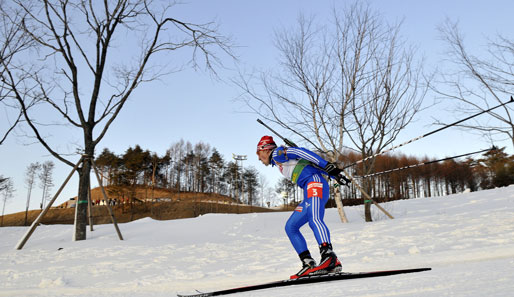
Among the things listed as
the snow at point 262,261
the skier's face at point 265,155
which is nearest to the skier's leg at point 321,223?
the snow at point 262,261

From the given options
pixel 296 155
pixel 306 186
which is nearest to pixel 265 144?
pixel 296 155

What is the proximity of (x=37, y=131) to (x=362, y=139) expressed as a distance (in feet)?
33.8

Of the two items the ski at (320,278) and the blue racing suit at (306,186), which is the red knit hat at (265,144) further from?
the ski at (320,278)

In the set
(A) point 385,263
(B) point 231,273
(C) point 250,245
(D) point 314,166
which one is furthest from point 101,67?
(A) point 385,263

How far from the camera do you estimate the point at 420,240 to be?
698 centimetres

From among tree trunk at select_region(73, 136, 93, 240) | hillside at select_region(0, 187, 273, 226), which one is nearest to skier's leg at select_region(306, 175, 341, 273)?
tree trunk at select_region(73, 136, 93, 240)

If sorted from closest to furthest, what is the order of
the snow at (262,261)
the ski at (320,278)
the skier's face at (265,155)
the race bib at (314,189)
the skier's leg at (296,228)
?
1. the snow at (262,261)
2. the ski at (320,278)
3. the race bib at (314,189)
4. the skier's leg at (296,228)
5. the skier's face at (265,155)

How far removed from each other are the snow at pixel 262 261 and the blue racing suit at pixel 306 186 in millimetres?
764

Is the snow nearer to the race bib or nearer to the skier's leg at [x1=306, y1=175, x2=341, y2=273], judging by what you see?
the skier's leg at [x1=306, y1=175, x2=341, y2=273]

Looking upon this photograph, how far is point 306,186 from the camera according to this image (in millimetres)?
4418

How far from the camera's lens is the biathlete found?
4.12 m

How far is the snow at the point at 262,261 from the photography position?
315cm

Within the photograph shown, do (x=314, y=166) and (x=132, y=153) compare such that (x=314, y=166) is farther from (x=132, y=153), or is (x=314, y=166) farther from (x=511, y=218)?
(x=132, y=153)

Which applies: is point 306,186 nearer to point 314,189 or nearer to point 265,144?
point 314,189
